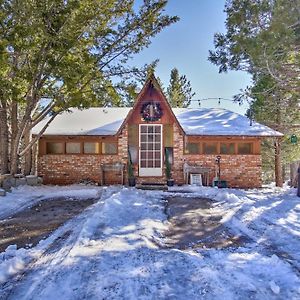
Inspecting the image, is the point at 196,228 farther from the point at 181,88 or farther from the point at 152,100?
the point at 181,88

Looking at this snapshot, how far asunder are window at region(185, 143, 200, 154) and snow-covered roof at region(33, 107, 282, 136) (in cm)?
60

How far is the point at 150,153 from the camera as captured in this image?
1510cm

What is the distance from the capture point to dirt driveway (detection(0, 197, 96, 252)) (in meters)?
5.29

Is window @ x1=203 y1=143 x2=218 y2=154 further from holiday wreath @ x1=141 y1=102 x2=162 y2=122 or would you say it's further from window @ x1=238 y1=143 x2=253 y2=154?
holiday wreath @ x1=141 y1=102 x2=162 y2=122

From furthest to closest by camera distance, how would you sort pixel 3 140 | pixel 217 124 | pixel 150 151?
pixel 217 124
pixel 150 151
pixel 3 140

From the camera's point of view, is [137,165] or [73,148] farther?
[73,148]

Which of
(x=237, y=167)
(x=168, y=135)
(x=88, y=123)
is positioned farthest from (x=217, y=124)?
(x=88, y=123)

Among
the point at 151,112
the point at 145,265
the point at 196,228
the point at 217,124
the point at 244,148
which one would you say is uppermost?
the point at 151,112

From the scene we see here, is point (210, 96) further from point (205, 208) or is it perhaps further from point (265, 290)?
point (265, 290)

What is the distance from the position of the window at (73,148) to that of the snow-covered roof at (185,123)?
0.57 metres

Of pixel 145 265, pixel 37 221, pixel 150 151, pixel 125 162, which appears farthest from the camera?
pixel 150 151

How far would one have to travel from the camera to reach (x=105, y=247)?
15.2 ft

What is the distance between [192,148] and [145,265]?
37.8 feet

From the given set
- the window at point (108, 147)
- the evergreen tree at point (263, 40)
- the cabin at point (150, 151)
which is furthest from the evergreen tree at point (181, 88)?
the evergreen tree at point (263, 40)
